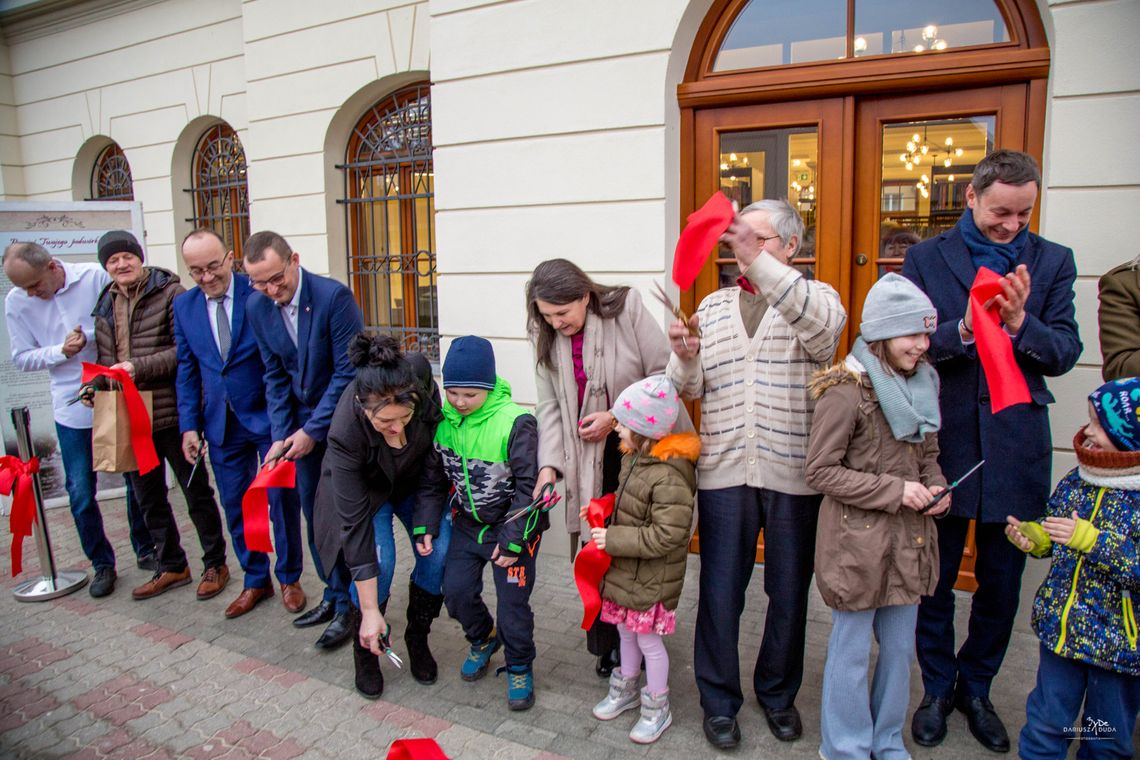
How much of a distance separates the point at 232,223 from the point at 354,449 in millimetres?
5980

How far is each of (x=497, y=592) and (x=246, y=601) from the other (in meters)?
1.85

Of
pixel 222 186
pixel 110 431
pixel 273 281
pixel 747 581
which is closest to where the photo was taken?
pixel 747 581

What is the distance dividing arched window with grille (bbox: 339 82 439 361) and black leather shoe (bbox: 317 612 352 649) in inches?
122

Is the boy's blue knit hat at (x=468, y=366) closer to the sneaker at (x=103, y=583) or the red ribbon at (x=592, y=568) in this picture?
the red ribbon at (x=592, y=568)

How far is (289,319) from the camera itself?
12.8ft

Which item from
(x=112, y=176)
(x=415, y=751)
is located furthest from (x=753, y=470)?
(x=112, y=176)

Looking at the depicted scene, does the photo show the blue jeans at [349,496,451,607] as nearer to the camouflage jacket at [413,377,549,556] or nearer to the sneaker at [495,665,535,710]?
the camouflage jacket at [413,377,549,556]

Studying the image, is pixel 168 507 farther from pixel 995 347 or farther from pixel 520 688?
pixel 995 347

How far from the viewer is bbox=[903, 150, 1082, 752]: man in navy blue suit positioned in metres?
2.72

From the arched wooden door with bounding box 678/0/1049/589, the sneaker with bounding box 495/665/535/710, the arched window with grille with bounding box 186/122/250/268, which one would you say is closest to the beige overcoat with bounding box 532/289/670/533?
the sneaker with bounding box 495/665/535/710

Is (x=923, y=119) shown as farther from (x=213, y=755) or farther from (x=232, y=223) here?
(x=232, y=223)

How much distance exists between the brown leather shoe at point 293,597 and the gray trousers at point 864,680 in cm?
290

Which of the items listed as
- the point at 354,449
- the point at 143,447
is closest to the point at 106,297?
the point at 143,447

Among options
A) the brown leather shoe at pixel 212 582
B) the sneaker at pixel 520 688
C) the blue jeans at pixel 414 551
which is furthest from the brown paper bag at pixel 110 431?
the sneaker at pixel 520 688
